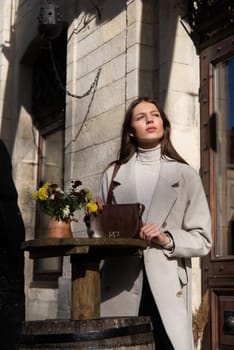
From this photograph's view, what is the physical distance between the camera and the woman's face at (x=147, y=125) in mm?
2818

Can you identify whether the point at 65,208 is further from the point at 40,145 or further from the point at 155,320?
the point at 40,145

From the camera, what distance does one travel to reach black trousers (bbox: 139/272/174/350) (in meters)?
2.65

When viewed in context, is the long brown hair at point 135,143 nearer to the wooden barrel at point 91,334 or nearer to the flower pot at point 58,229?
the flower pot at point 58,229

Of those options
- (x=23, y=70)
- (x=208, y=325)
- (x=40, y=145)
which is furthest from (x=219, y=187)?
(x=23, y=70)

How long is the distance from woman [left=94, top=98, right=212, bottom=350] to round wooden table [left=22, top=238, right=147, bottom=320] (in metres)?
0.12

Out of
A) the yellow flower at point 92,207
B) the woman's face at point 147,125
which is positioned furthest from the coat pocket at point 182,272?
the woman's face at point 147,125

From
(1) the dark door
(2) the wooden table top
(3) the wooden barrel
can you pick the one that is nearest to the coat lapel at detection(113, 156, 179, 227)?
(2) the wooden table top

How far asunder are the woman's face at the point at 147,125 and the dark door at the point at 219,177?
2574 millimetres

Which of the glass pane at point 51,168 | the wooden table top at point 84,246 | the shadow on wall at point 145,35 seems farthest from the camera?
the glass pane at point 51,168

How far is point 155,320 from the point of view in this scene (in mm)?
2682

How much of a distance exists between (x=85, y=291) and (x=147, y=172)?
631 millimetres

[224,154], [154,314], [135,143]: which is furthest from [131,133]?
[224,154]

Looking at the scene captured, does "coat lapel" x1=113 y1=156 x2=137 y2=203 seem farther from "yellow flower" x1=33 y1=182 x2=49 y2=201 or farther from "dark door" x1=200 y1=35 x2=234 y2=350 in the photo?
"dark door" x1=200 y1=35 x2=234 y2=350

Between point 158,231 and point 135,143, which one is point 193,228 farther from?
point 135,143
